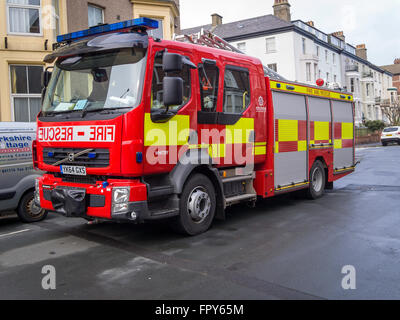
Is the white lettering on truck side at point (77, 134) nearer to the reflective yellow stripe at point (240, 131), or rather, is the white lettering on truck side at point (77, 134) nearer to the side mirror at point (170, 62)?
the side mirror at point (170, 62)

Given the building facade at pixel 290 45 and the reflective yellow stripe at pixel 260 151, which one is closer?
the reflective yellow stripe at pixel 260 151

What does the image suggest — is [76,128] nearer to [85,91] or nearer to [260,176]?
[85,91]

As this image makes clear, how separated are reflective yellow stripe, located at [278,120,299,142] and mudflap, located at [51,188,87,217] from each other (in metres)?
4.30

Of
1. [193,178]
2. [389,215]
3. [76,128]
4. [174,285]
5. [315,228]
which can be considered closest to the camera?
[174,285]

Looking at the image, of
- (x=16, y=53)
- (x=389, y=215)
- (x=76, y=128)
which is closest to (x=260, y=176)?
(x=389, y=215)

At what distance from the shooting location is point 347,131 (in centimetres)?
1113

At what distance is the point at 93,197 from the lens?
550cm

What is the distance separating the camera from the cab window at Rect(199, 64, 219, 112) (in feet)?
21.1

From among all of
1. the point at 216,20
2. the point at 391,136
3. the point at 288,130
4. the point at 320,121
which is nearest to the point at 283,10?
the point at 216,20

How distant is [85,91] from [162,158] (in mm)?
1482

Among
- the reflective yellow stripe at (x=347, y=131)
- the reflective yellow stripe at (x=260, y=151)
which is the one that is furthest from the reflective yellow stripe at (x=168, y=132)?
the reflective yellow stripe at (x=347, y=131)

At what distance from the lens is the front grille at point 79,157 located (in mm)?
5477

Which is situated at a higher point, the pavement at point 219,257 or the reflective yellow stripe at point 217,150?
the reflective yellow stripe at point 217,150

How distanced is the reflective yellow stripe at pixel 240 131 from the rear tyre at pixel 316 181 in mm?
2855
